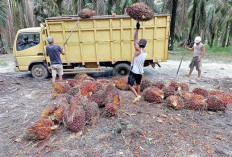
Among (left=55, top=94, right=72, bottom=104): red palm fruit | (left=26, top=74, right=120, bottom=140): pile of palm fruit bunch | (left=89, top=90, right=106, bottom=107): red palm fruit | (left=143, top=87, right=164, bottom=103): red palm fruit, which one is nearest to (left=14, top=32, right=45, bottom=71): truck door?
(left=26, top=74, right=120, bottom=140): pile of palm fruit bunch

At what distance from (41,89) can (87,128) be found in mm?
3566

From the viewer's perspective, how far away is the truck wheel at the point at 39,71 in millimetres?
7191

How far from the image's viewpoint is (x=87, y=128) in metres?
3.21

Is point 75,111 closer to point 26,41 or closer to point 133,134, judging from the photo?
point 133,134

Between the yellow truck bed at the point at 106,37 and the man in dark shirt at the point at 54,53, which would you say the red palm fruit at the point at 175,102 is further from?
the man in dark shirt at the point at 54,53

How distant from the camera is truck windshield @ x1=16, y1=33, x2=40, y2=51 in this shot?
22.6 feet

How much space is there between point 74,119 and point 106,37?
4456 millimetres

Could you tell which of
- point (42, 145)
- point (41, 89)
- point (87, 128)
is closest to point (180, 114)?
point (87, 128)

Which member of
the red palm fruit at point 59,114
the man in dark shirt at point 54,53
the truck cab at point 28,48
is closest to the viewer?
the red palm fruit at point 59,114

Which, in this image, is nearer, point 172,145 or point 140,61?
point 172,145

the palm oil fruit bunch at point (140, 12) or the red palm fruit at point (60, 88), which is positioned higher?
→ the palm oil fruit bunch at point (140, 12)

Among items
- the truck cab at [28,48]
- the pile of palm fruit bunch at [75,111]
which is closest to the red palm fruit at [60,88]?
the pile of palm fruit bunch at [75,111]

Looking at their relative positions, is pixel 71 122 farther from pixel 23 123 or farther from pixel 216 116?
pixel 216 116

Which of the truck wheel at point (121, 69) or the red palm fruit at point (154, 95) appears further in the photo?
the truck wheel at point (121, 69)
